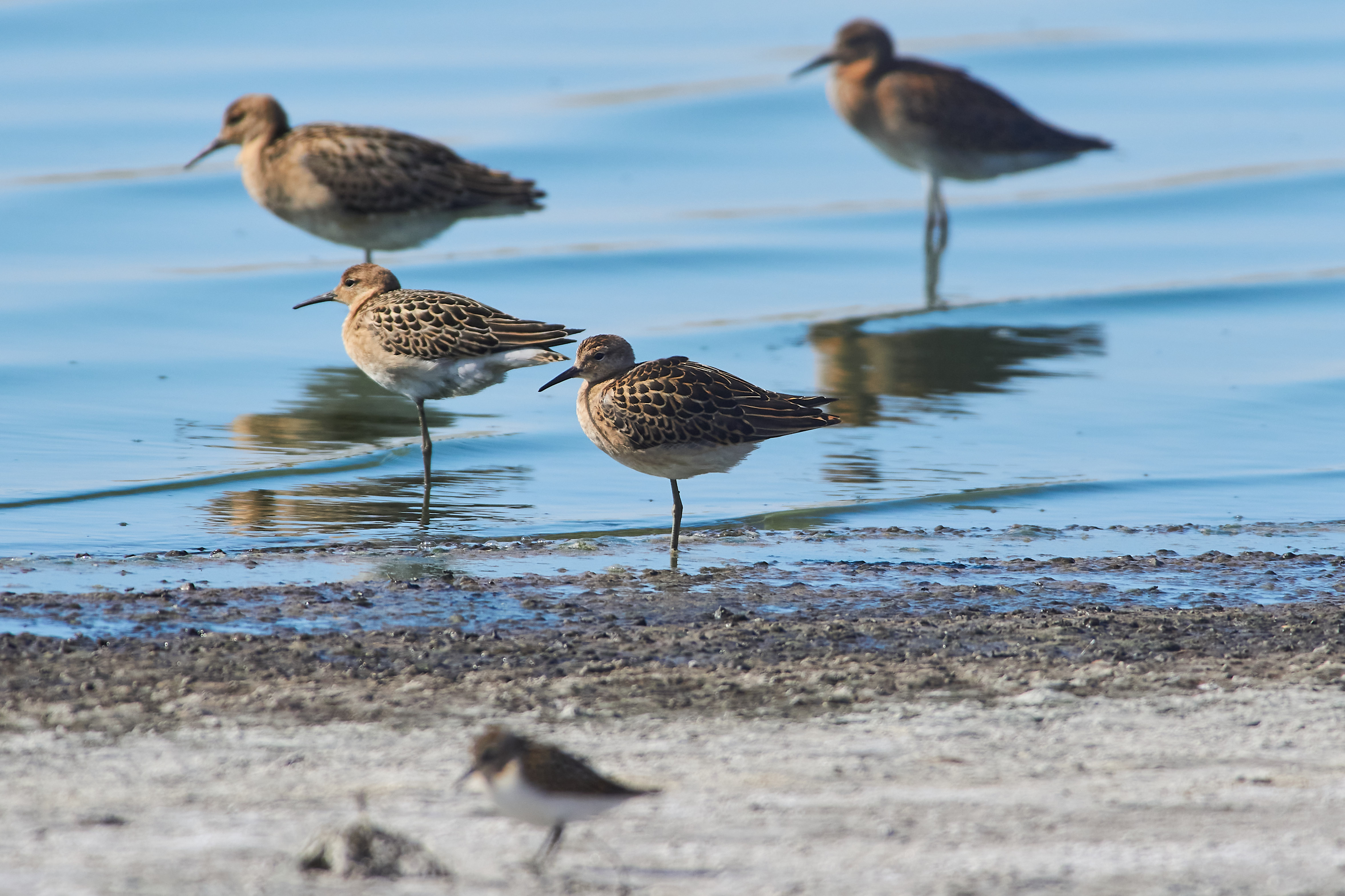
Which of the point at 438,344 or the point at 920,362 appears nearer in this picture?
the point at 438,344

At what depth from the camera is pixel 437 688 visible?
5.78 m

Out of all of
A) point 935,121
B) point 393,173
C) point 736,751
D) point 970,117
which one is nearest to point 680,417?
point 736,751

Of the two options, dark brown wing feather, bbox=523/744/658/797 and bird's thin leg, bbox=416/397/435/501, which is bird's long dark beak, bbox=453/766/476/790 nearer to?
dark brown wing feather, bbox=523/744/658/797

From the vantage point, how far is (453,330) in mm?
9578

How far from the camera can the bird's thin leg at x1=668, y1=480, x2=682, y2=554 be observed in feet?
26.6

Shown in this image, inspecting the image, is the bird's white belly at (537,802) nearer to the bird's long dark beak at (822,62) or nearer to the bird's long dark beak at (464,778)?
the bird's long dark beak at (464,778)

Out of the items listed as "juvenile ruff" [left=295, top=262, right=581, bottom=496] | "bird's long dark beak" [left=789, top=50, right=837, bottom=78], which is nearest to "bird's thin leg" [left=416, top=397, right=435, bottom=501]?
"juvenile ruff" [left=295, top=262, right=581, bottom=496]

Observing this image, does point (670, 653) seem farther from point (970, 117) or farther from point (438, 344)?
point (970, 117)

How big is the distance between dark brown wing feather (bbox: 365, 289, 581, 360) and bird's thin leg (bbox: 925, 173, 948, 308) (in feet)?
27.6

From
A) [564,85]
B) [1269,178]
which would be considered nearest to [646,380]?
[1269,178]

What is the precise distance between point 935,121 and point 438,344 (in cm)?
1051

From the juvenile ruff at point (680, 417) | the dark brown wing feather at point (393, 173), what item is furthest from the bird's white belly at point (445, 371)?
the dark brown wing feather at point (393, 173)

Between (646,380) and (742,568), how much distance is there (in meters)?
1.03

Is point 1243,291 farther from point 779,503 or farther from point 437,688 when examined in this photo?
point 437,688
